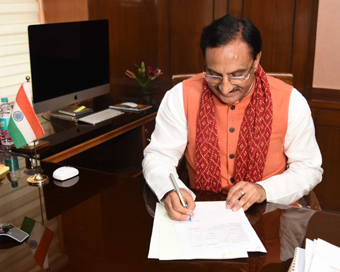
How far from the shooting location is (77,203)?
4.86ft

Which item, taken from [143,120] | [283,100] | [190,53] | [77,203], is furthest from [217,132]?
[190,53]

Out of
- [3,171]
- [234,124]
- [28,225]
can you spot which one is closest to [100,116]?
[3,171]

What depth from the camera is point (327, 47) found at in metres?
3.16

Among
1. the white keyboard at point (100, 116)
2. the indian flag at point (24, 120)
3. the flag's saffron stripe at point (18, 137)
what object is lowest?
the white keyboard at point (100, 116)

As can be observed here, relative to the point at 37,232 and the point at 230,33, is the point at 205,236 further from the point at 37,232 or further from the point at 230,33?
the point at 230,33

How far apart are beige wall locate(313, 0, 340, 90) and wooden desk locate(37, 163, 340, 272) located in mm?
2089

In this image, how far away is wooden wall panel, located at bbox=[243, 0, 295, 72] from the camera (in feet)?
10.8

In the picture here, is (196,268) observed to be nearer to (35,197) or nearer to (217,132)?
(35,197)

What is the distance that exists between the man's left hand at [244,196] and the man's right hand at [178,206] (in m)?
0.13

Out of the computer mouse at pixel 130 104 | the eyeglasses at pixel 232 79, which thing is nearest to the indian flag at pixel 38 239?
the eyeglasses at pixel 232 79

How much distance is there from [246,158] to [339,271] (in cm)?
80

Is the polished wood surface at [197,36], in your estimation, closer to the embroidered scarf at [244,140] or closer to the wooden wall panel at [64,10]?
the wooden wall panel at [64,10]

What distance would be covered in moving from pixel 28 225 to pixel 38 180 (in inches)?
13.1

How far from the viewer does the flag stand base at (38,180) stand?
1639 millimetres
